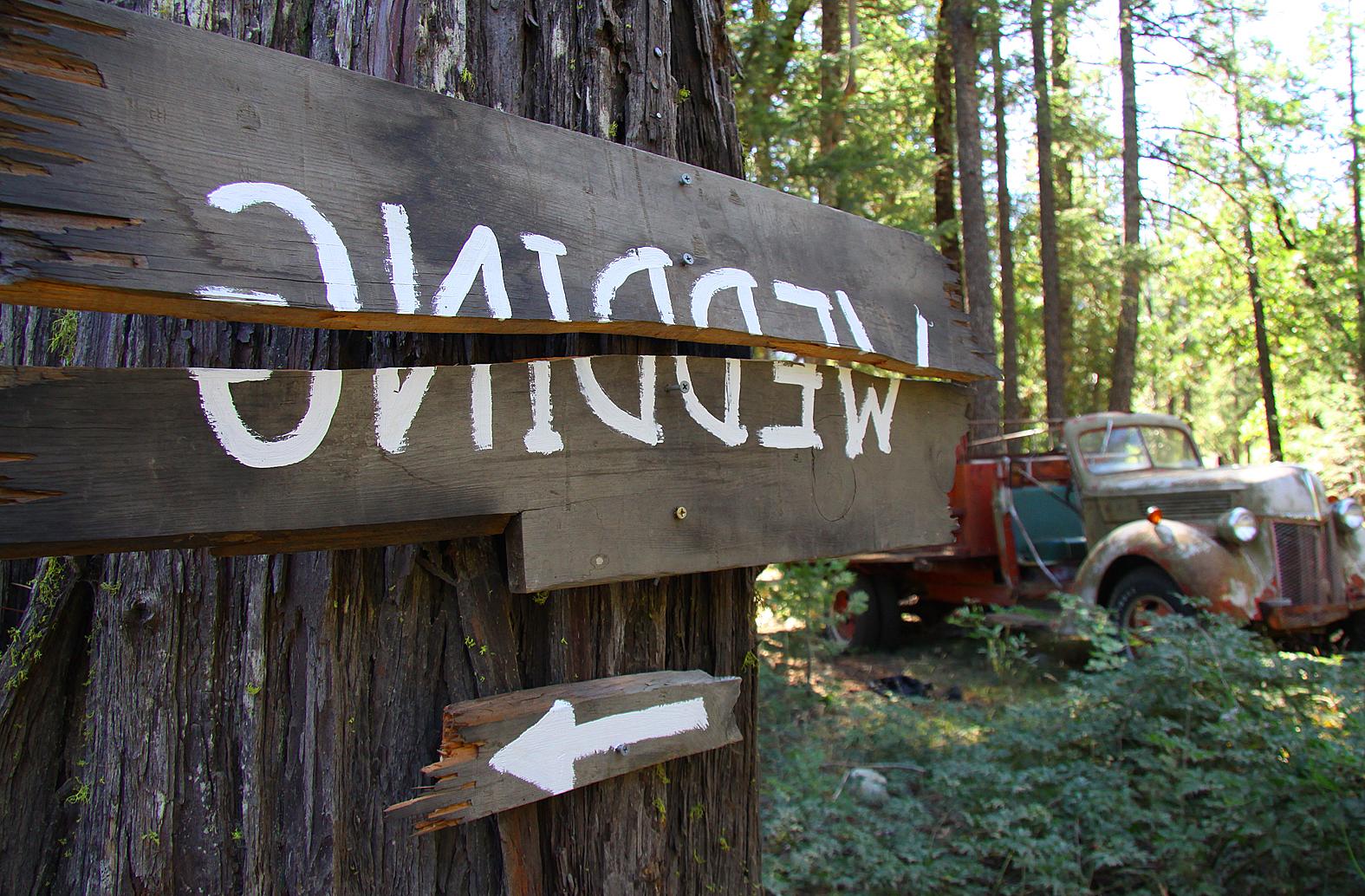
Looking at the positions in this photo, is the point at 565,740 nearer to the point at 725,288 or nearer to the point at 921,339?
the point at 725,288

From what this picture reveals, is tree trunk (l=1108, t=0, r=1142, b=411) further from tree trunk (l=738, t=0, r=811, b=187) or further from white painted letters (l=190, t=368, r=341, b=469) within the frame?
white painted letters (l=190, t=368, r=341, b=469)

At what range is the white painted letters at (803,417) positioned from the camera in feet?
5.31

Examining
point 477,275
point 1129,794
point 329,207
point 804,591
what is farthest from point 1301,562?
point 329,207

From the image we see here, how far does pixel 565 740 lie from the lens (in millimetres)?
1422

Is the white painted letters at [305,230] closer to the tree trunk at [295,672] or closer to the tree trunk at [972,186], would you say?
the tree trunk at [295,672]

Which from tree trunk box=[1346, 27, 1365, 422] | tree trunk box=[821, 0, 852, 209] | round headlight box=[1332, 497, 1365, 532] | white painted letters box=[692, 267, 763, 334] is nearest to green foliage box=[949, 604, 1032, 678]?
round headlight box=[1332, 497, 1365, 532]

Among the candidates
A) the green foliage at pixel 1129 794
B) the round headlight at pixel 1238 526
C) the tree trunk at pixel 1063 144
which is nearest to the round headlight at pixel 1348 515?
the round headlight at pixel 1238 526

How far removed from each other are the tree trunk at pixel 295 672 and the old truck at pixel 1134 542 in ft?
13.3

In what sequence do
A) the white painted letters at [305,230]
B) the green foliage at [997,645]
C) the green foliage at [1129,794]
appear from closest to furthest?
the white painted letters at [305,230]
the green foliage at [1129,794]
the green foliage at [997,645]

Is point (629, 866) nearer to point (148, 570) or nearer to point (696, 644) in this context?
point (696, 644)

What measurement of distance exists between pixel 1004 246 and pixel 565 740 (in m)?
15.8

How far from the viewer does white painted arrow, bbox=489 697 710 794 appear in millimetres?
1368

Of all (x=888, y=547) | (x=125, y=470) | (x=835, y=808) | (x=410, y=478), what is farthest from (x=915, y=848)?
(x=125, y=470)

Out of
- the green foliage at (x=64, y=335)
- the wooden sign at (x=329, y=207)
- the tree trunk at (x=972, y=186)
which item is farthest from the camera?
the tree trunk at (x=972, y=186)
